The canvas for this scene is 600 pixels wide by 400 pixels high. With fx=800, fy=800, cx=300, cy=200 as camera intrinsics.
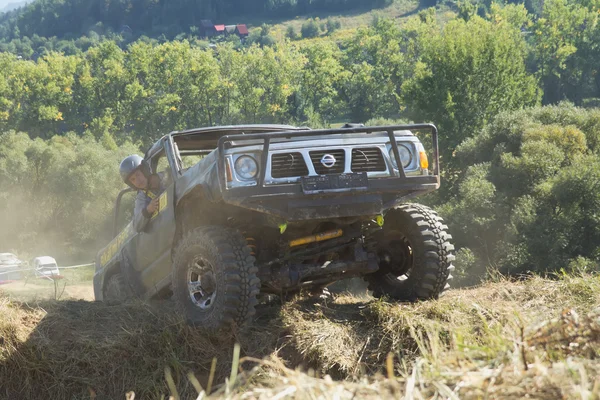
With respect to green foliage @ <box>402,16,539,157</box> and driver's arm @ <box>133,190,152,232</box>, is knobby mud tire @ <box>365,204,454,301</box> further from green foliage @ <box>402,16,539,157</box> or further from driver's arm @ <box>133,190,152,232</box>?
green foliage @ <box>402,16,539,157</box>

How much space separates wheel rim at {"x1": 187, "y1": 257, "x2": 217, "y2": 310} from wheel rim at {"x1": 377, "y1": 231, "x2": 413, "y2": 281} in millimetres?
1765

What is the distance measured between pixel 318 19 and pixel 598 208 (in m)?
157

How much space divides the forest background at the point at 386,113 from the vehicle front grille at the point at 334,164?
16163mm

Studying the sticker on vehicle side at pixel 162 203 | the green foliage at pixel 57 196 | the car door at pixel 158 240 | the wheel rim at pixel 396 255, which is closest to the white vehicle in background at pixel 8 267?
the green foliage at pixel 57 196

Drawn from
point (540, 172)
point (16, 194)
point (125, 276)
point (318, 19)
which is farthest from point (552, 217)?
point (318, 19)

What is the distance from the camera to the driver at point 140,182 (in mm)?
8484

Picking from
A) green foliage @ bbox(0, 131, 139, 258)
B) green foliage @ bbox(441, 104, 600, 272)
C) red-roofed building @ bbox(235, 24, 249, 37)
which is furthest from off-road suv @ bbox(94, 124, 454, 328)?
red-roofed building @ bbox(235, 24, 249, 37)

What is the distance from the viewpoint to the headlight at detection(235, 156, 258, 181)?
6.47m

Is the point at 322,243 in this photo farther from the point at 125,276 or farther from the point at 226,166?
the point at 125,276

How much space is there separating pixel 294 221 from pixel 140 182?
2656 millimetres

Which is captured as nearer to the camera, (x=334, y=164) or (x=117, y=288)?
(x=334, y=164)

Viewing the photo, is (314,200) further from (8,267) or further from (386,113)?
(386,113)

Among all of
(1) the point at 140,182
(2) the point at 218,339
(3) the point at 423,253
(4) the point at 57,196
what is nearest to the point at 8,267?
(4) the point at 57,196

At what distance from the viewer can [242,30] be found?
610 feet
